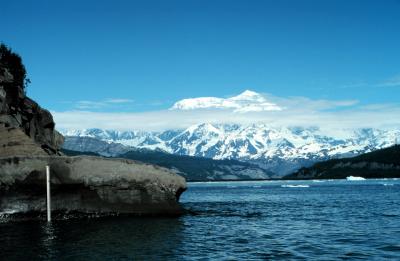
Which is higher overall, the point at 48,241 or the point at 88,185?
the point at 88,185

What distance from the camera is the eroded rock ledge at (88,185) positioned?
42062 millimetres

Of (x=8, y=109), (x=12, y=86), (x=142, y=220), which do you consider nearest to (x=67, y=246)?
(x=142, y=220)

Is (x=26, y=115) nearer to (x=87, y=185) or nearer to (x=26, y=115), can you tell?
(x=26, y=115)

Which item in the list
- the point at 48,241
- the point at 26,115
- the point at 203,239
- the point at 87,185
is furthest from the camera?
the point at 26,115

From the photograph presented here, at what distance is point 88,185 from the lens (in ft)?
141

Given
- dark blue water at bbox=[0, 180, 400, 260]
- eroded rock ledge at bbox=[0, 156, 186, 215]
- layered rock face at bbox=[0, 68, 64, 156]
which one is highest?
layered rock face at bbox=[0, 68, 64, 156]

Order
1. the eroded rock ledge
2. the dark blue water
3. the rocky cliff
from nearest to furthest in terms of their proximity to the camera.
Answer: the dark blue water < the eroded rock ledge < the rocky cliff

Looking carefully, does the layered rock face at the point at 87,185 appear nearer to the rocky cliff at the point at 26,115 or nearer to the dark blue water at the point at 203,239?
the dark blue water at the point at 203,239

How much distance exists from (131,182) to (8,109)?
31.5 metres

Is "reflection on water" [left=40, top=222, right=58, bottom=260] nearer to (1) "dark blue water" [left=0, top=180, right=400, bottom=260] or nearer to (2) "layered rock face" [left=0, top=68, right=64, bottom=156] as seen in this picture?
(1) "dark blue water" [left=0, top=180, right=400, bottom=260]

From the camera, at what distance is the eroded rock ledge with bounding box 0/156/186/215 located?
4206 cm

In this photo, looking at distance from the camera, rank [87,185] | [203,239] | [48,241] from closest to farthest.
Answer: [48,241] < [203,239] < [87,185]

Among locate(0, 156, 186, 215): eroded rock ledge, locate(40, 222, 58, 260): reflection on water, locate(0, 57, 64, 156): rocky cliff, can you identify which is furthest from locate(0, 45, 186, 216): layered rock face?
locate(0, 57, 64, 156): rocky cliff

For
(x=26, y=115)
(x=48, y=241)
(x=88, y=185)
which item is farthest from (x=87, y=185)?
(x=26, y=115)
